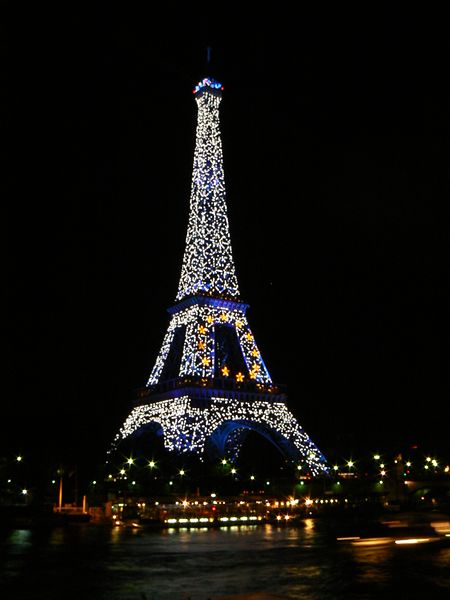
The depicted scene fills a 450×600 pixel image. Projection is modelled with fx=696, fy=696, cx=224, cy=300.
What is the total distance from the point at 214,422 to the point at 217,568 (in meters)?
34.9

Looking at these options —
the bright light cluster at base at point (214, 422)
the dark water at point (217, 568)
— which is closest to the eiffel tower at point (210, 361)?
the bright light cluster at base at point (214, 422)

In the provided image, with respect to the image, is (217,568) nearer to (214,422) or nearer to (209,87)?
(214,422)

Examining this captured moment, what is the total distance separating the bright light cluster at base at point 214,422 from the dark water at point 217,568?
22920 mm

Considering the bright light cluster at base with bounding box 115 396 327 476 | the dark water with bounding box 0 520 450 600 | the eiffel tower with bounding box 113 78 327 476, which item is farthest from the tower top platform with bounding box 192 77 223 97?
the dark water with bounding box 0 520 450 600

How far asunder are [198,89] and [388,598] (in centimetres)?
5652

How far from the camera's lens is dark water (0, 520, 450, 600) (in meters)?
14.6

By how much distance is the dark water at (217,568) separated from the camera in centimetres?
1462

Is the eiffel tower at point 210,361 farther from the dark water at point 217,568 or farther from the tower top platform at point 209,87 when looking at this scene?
the dark water at point 217,568

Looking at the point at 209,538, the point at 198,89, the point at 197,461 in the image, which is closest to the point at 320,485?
the point at 197,461

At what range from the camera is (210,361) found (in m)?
56.7

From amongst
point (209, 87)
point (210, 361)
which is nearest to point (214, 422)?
point (210, 361)

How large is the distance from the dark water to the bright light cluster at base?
22.9 meters

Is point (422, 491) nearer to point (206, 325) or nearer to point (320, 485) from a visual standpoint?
point (320, 485)

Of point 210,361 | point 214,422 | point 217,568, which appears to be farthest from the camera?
point 210,361
